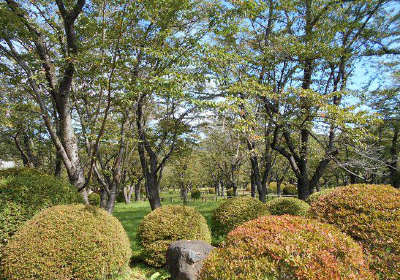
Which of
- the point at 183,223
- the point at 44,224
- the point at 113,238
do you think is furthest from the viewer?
the point at 183,223

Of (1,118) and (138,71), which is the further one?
(1,118)

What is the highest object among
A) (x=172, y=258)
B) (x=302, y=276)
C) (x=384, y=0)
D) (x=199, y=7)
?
(x=384, y=0)

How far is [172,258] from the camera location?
4.17m

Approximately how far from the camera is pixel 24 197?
13.6 feet

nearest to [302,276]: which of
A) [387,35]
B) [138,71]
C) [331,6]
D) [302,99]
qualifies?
[138,71]

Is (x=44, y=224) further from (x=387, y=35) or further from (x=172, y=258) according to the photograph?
(x=387, y=35)

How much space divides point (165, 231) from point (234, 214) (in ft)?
6.53

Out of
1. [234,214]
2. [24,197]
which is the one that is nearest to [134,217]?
[234,214]

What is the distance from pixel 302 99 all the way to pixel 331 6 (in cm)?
461

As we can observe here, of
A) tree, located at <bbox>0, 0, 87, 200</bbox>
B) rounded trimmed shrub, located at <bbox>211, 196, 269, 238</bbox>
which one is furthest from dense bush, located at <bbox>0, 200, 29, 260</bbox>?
rounded trimmed shrub, located at <bbox>211, 196, 269, 238</bbox>

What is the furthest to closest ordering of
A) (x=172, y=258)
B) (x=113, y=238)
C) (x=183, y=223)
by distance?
1. (x=183, y=223)
2. (x=172, y=258)
3. (x=113, y=238)

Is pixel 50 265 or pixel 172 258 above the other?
pixel 50 265

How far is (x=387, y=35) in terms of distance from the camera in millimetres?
10430

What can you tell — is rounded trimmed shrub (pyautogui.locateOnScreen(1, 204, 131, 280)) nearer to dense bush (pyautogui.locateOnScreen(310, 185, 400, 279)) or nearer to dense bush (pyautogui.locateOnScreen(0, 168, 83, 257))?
dense bush (pyautogui.locateOnScreen(0, 168, 83, 257))
